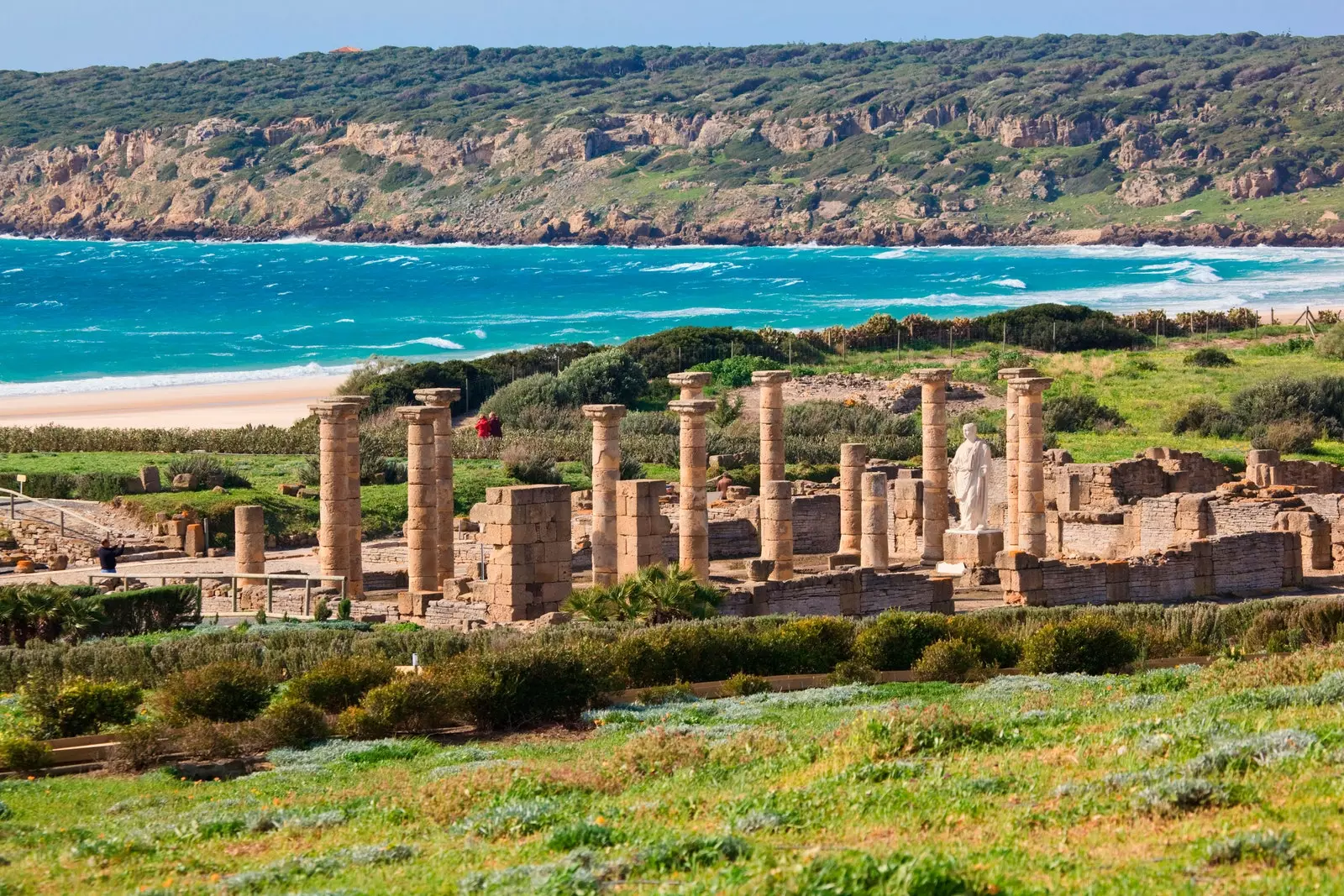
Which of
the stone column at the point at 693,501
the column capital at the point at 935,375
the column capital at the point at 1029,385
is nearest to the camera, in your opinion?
the stone column at the point at 693,501

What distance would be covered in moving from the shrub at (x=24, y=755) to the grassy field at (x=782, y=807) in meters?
0.47

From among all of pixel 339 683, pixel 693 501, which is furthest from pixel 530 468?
pixel 339 683

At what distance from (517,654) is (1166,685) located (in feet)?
22.3

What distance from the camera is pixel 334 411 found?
32.2 metres

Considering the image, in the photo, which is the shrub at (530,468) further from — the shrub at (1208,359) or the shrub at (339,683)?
the shrub at (1208,359)

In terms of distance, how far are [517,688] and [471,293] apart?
119m

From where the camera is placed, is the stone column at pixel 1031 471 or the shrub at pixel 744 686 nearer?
the shrub at pixel 744 686

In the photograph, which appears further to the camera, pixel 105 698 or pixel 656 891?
pixel 105 698

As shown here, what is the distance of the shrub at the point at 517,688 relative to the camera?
20.7m

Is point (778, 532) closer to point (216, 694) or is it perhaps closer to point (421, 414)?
point (421, 414)

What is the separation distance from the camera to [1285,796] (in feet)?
44.3

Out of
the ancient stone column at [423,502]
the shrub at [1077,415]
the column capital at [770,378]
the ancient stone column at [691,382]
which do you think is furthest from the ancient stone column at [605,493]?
the shrub at [1077,415]

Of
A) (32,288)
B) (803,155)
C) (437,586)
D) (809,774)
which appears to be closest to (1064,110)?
(803,155)

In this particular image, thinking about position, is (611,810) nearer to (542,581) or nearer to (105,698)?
(105,698)
